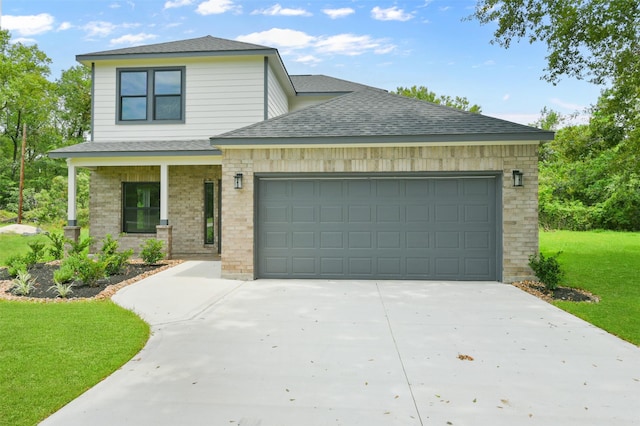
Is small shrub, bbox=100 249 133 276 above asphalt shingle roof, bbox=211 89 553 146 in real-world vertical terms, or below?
below

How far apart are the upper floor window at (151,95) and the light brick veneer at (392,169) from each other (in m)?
5.36

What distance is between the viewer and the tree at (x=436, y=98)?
1353 inches

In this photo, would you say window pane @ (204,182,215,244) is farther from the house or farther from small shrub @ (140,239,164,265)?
the house

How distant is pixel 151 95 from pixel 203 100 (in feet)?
5.63

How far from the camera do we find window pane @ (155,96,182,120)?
1368 centimetres

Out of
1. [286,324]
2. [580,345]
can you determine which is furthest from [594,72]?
[286,324]

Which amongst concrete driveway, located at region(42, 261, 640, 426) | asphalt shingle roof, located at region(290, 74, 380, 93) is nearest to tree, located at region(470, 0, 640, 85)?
asphalt shingle roof, located at region(290, 74, 380, 93)

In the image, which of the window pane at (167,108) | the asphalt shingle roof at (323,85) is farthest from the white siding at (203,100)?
the asphalt shingle roof at (323,85)

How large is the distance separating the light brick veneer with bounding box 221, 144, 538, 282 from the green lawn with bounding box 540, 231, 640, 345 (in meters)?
1.55

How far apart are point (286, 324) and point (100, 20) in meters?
33.6

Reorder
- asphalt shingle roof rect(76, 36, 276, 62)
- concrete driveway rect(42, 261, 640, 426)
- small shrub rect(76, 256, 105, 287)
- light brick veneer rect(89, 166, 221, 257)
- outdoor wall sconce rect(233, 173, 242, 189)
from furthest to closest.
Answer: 1. light brick veneer rect(89, 166, 221, 257)
2. asphalt shingle roof rect(76, 36, 276, 62)
3. outdoor wall sconce rect(233, 173, 242, 189)
4. small shrub rect(76, 256, 105, 287)
5. concrete driveway rect(42, 261, 640, 426)

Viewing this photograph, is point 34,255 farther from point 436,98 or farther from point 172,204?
point 436,98

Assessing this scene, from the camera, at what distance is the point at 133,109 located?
13.8 m

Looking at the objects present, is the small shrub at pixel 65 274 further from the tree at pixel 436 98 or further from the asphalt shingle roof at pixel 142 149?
the tree at pixel 436 98
